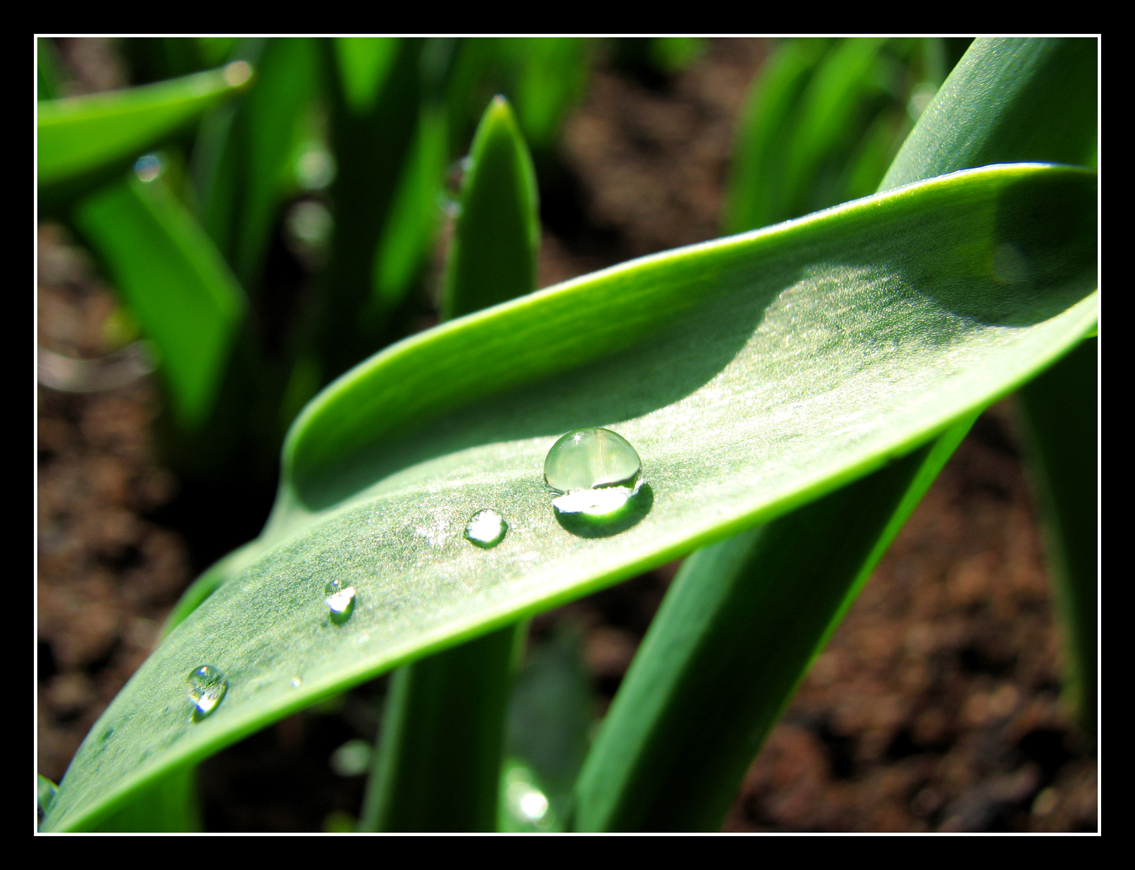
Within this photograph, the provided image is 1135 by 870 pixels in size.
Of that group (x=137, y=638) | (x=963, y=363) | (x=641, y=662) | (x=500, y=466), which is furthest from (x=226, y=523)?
(x=963, y=363)

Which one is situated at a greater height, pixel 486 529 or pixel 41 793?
pixel 486 529

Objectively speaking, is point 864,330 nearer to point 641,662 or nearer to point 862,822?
point 641,662

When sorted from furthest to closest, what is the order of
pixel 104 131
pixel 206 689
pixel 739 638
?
pixel 104 131 < pixel 739 638 < pixel 206 689

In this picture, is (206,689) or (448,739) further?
(448,739)

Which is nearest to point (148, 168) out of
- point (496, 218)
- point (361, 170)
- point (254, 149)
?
point (254, 149)

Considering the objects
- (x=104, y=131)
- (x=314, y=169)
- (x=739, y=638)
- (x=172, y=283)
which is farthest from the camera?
(x=314, y=169)

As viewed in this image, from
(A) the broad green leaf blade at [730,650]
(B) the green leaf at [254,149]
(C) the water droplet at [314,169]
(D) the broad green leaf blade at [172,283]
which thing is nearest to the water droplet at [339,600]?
(A) the broad green leaf blade at [730,650]

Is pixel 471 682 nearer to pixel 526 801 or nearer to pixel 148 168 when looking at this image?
pixel 526 801
